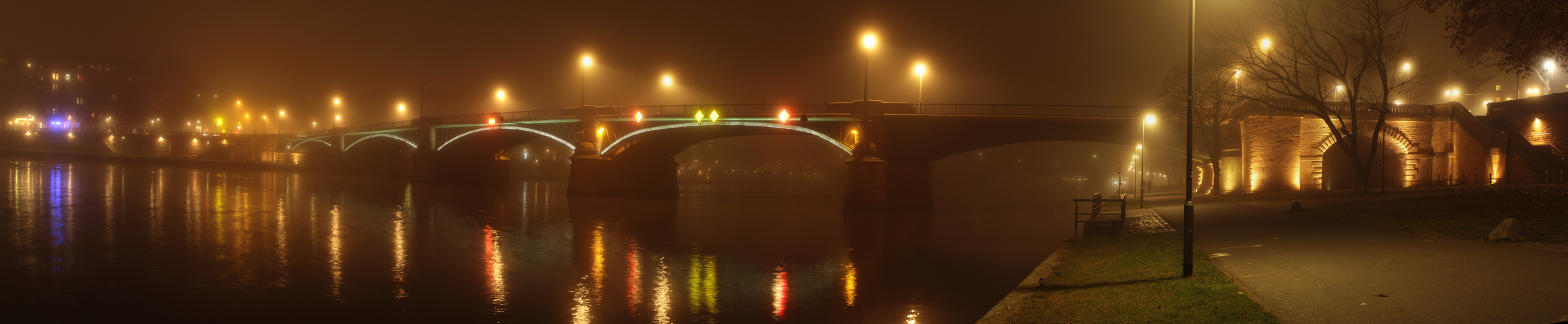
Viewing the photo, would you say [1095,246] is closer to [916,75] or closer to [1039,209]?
[916,75]

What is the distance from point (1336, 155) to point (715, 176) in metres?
69.1

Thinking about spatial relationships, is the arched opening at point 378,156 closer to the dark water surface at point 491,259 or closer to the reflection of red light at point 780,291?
the dark water surface at point 491,259

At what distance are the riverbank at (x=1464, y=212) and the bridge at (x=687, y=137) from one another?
16605 millimetres

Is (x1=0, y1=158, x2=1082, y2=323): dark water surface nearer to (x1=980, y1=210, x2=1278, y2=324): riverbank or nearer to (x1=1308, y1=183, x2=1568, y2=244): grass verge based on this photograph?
(x1=980, y1=210, x2=1278, y2=324): riverbank

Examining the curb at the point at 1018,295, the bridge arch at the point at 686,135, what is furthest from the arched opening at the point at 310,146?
the curb at the point at 1018,295

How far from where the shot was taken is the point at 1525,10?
771 inches

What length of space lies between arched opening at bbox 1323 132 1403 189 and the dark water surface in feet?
55.5

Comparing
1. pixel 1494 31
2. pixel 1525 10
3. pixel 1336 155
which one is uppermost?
pixel 1494 31

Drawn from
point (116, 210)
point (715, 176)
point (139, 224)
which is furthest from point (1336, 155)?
point (715, 176)

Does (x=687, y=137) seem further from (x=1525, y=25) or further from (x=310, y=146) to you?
(x=310, y=146)

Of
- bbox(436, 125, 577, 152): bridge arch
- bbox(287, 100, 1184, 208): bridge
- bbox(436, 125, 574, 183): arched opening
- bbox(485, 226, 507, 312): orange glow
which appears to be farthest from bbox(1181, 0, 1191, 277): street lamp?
bbox(436, 125, 574, 183): arched opening

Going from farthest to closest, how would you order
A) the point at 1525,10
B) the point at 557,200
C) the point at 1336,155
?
the point at 557,200 < the point at 1336,155 < the point at 1525,10

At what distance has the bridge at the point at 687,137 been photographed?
45000 millimetres

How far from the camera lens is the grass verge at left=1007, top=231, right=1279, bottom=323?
1068 centimetres
